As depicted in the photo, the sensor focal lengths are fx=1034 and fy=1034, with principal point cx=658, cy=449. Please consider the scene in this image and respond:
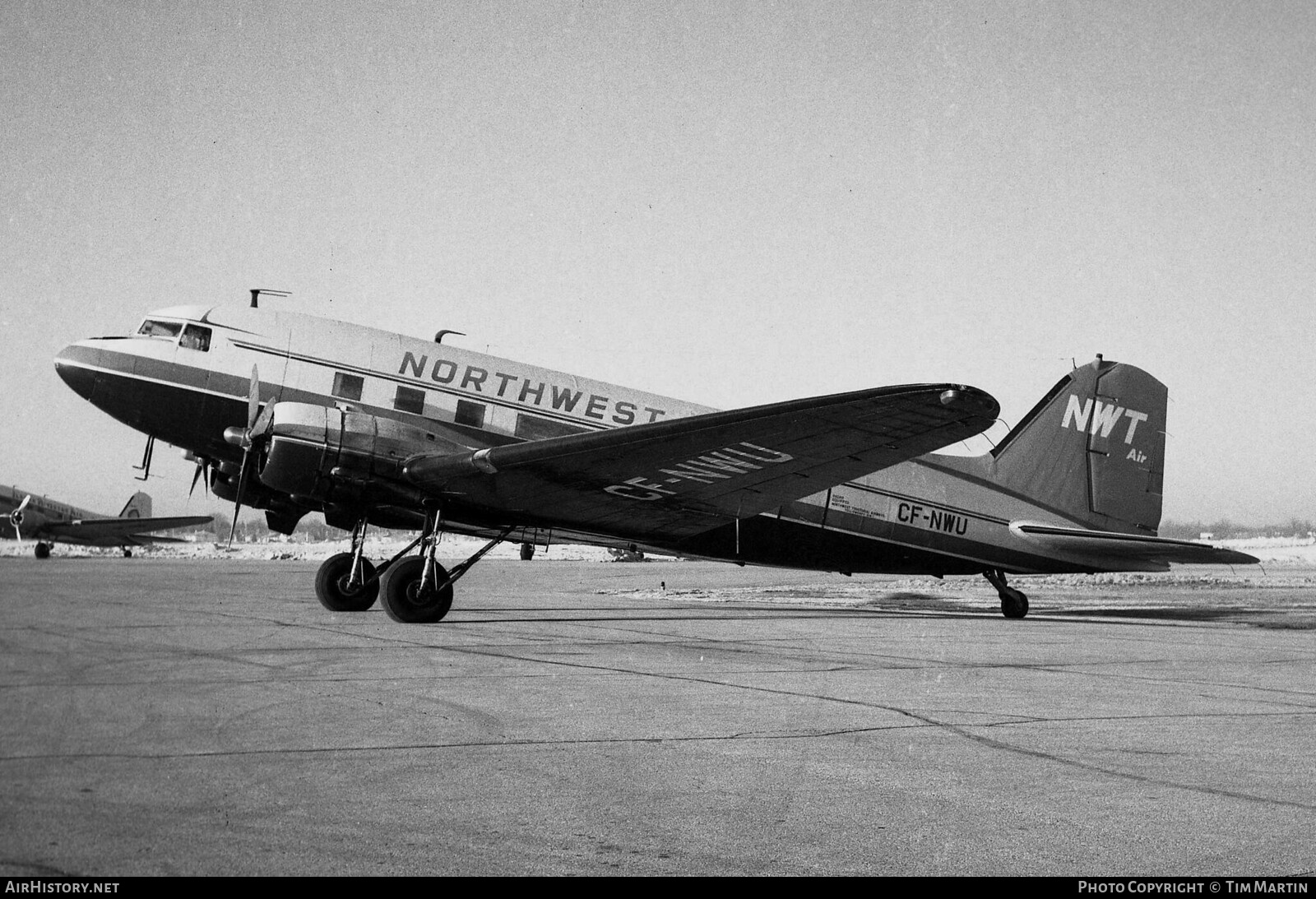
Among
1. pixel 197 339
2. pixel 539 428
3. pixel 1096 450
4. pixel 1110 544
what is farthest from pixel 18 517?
pixel 1096 450

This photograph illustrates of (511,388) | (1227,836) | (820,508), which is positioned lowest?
(1227,836)

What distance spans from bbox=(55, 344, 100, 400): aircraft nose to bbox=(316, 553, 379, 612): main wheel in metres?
4.39

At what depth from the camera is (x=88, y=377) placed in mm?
15141

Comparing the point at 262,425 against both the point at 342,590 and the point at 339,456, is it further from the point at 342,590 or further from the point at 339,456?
the point at 342,590

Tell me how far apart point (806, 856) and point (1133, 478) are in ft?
57.3

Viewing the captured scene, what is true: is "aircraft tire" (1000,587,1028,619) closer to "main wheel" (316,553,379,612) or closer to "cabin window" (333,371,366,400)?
"main wheel" (316,553,379,612)

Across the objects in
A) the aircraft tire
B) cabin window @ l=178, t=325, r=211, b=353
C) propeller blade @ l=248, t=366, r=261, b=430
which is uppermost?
cabin window @ l=178, t=325, r=211, b=353

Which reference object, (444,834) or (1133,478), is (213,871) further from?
(1133,478)

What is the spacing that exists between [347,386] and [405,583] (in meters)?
3.60

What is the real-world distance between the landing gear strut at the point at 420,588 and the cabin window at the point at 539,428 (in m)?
2.92

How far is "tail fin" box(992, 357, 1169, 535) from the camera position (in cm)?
1891

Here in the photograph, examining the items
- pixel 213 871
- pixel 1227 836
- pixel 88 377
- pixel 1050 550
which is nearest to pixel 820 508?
pixel 1050 550

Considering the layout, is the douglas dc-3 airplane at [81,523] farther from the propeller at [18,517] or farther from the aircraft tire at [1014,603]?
the aircraft tire at [1014,603]

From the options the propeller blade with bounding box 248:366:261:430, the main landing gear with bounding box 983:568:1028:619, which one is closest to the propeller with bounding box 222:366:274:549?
the propeller blade with bounding box 248:366:261:430
